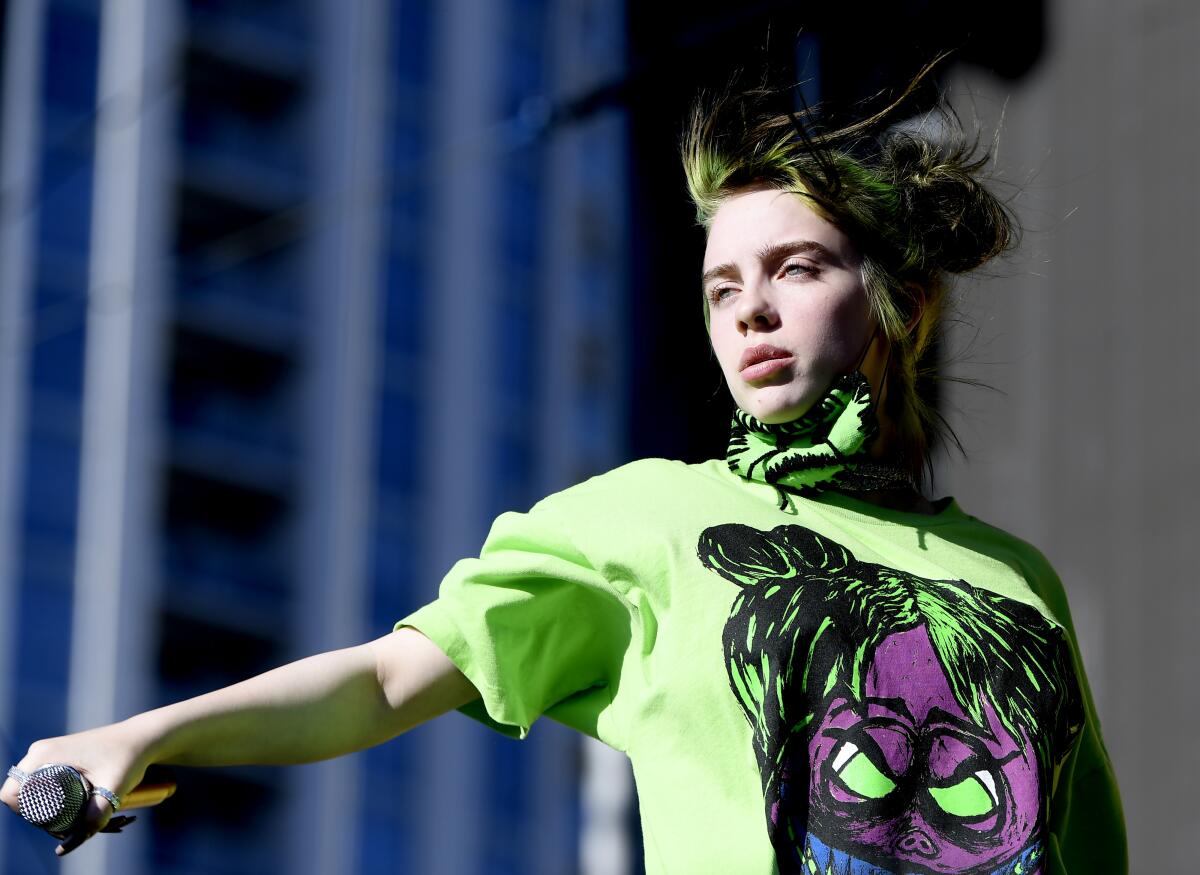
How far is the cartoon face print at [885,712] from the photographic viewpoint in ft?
5.36

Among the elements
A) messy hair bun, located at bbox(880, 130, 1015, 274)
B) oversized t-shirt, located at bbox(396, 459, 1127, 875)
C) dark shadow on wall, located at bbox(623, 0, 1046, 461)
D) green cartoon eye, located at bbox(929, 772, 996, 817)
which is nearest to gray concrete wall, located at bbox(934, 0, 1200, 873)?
dark shadow on wall, located at bbox(623, 0, 1046, 461)

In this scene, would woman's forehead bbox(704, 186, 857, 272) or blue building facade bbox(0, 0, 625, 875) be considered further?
blue building facade bbox(0, 0, 625, 875)

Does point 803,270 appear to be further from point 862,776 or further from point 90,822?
point 90,822

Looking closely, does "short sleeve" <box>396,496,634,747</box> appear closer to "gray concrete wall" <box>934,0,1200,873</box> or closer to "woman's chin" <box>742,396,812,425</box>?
"woman's chin" <box>742,396,812,425</box>

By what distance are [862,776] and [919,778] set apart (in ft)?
0.17

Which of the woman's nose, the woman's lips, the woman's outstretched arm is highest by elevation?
the woman's nose

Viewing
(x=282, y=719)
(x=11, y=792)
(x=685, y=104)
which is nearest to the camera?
(x=11, y=792)

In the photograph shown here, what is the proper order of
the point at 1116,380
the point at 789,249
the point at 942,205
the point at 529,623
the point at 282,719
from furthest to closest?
1. the point at 1116,380
2. the point at 942,205
3. the point at 789,249
4. the point at 529,623
5. the point at 282,719

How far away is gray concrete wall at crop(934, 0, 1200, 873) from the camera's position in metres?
3.68

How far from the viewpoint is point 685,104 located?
3.42 metres

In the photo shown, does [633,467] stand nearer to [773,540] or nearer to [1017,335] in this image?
[773,540]

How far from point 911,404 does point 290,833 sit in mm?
20771

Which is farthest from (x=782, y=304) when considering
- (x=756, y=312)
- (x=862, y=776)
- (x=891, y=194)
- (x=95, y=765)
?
(x=95, y=765)

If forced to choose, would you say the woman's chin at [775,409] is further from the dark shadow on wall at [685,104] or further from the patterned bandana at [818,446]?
the dark shadow on wall at [685,104]
